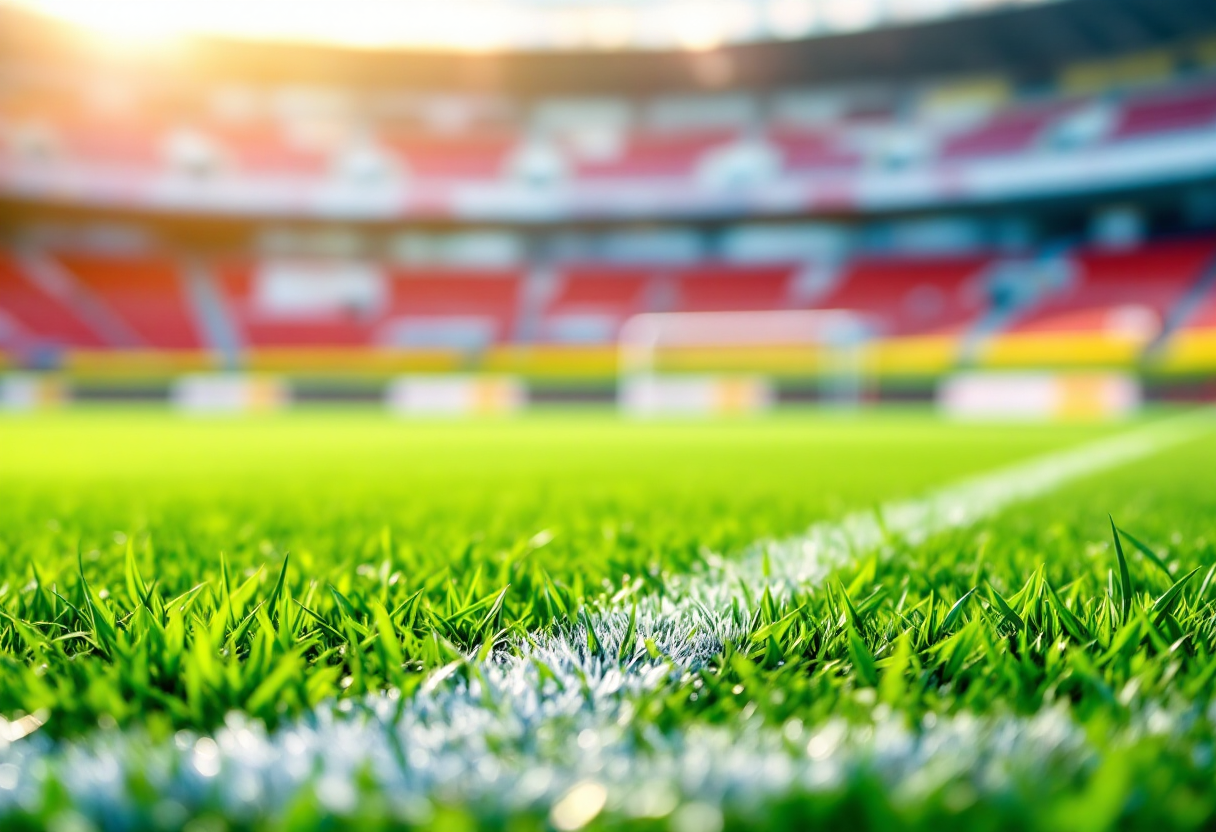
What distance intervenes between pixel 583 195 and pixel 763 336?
6644 millimetres

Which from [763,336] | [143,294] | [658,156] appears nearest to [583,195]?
[658,156]

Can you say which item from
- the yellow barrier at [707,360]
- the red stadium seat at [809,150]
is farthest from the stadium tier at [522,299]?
the red stadium seat at [809,150]

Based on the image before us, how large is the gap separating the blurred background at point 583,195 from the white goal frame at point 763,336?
10 cm

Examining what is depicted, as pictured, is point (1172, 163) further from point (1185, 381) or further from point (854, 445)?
point (854, 445)

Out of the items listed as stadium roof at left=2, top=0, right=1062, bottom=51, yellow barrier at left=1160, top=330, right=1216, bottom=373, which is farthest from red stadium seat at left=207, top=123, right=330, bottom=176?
yellow barrier at left=1160, top=330, right=1216, bottom=373

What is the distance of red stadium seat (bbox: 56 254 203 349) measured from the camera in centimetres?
2195

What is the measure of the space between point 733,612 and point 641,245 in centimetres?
2482

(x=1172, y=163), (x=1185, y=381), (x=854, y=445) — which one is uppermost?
(x=1172, y=163)

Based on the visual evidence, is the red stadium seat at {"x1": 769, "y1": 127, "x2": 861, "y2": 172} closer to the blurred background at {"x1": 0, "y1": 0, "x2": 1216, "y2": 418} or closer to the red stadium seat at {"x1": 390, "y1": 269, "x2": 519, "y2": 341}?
the blurred background at {"x1": 0, "y1": 0, "x2": 1216, "y2": 418}

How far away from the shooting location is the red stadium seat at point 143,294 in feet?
72.0

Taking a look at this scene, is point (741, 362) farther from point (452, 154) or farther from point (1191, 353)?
point (452, 154)

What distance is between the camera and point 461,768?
0.54m

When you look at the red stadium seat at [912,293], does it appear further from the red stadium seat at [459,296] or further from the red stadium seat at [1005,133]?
the red stadium seat at [459,296]

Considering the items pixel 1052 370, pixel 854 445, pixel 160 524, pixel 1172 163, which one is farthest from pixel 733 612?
pixel 1172 163
